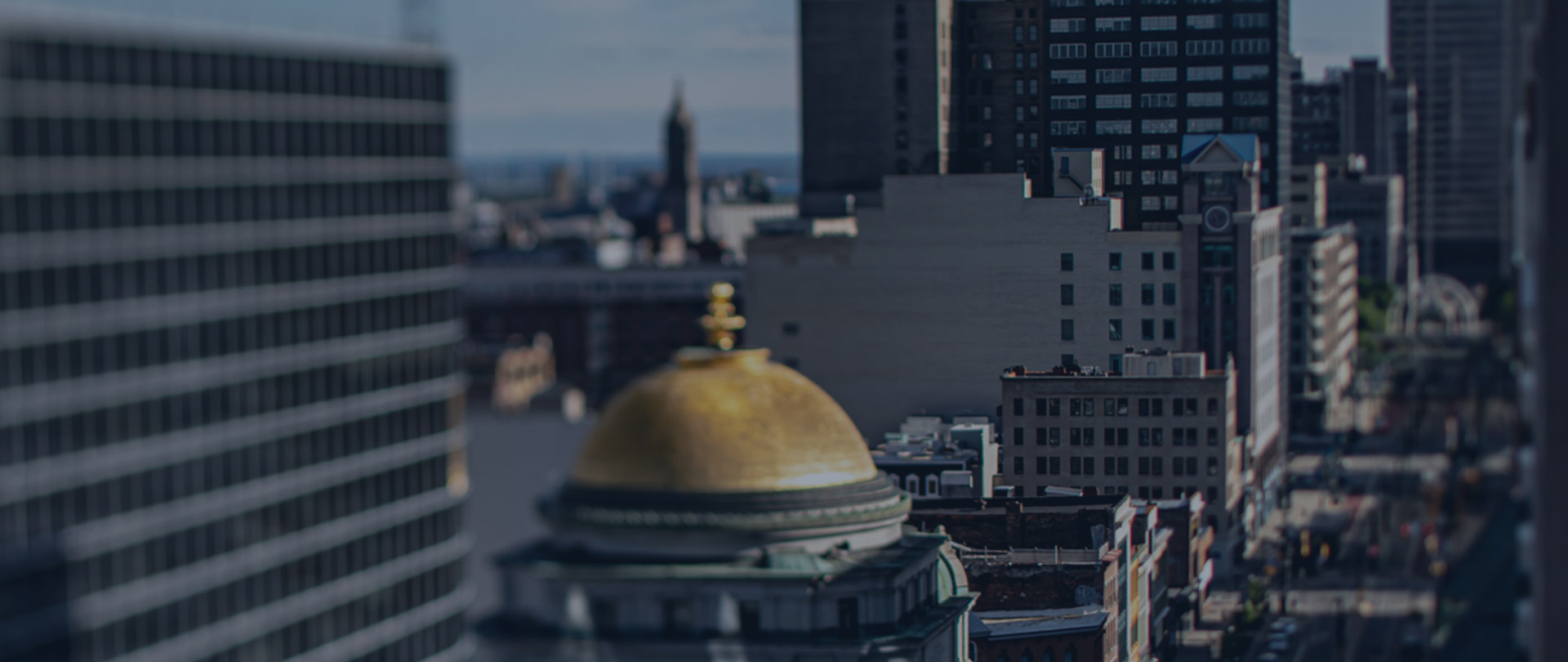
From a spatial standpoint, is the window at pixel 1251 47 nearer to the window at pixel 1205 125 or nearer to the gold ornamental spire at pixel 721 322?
the window at pixel 1205 125

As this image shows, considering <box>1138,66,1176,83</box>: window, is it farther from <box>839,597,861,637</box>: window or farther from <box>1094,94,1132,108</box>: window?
<box>839,597,861,637</box>: window

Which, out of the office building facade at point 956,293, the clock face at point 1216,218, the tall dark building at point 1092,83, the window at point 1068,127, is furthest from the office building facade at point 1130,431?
the window at point 1068,127

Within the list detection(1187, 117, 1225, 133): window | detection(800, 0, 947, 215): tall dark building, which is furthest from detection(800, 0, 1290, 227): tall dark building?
detection(800, 0, 947, 215): tall dark building

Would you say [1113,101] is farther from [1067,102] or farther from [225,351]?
[225,351]

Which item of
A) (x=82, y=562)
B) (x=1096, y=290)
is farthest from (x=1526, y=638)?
(x=1096, y=290)

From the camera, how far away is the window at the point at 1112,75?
3034 inches

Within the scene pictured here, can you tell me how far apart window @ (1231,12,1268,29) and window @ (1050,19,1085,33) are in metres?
14.5

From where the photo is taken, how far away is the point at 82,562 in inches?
1946

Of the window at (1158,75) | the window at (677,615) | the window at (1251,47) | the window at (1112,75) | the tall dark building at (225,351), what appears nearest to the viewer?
the tall dark building at (225,351)

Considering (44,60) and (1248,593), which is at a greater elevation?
(44,60)

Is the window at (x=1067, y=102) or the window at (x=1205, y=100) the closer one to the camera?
the window at (x=1067, y=102)

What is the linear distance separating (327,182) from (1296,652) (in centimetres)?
4223

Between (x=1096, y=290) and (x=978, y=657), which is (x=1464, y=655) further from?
(x=978, y=657)

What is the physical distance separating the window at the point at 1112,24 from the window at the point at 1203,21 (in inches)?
271
